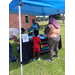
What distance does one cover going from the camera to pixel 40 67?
2430 mm

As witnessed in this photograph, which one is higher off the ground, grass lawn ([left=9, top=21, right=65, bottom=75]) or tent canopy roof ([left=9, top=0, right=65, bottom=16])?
tent canopy roof ([left=9, top=0, right=65, bottom=16])

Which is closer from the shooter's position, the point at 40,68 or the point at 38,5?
the point at 40,68

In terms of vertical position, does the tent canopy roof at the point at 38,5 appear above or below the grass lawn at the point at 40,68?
above

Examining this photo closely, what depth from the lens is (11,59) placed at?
288 centimetres

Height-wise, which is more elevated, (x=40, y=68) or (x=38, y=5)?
(x=38, y=5)

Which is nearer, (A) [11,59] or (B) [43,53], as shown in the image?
(A) [11,59]
